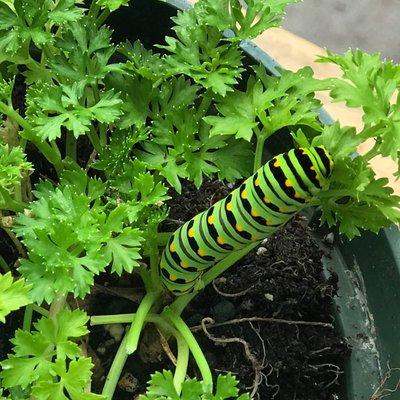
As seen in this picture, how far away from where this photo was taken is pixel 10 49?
92 centimetres

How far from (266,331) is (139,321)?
0.24 metres

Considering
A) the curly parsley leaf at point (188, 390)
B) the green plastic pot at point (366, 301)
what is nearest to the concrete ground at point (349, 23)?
the green plastic pot at point (366, 301)

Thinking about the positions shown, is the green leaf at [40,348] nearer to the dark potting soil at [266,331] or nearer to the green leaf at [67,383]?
the green leaf at [67,383]

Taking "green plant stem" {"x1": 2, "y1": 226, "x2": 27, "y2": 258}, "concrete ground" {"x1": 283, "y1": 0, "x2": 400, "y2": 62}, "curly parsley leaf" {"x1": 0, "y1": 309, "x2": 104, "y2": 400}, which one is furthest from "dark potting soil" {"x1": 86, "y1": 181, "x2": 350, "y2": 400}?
"concrete ground" {"x1": 283, "y1": 0, "x2": 400, "y2": 62}

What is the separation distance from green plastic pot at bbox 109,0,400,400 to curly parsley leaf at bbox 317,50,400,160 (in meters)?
0.26

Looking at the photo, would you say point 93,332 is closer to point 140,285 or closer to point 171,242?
point 140,285

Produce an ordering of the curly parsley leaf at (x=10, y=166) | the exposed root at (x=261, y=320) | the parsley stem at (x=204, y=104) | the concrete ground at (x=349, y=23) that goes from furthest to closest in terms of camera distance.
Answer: the concrete ground at (x=349, y=23), the exposed root at (x=261, y=320), the parsley stem at (x=204, y=104), the curly parsley leaf at (x=10, y=166)

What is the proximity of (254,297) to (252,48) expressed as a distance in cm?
43

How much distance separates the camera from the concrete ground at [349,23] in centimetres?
233

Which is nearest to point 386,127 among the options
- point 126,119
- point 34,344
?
point 126,119

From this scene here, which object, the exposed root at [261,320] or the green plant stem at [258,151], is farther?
the exposed root at [261,320]

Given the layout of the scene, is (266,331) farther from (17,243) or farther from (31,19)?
(31,19)

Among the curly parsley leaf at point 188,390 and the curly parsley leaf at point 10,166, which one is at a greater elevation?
the curly parsley leaf at point 10,166

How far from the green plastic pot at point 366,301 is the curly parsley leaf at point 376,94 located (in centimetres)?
26
